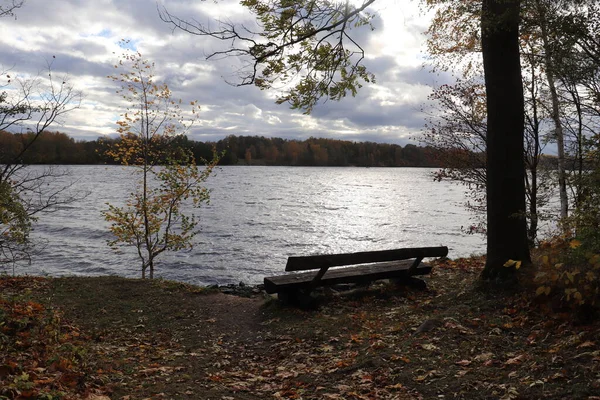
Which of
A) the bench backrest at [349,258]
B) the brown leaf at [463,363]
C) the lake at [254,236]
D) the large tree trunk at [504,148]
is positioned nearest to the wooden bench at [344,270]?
the bench backrest at [349,258]

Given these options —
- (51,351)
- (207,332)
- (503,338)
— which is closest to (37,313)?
(51,351)

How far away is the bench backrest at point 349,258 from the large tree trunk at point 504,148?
1.85 m

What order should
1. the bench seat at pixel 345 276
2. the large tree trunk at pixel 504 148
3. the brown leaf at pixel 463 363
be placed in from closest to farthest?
1. the brown leaf at pixel 463 363
2. the large tree trunk at pixel 504 148
3. the bench seat at pixel 345 276

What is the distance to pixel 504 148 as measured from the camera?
783 cm

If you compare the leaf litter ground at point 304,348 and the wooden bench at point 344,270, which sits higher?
the wooden bench at point 344,270

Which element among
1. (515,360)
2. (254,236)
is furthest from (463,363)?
(254,236)

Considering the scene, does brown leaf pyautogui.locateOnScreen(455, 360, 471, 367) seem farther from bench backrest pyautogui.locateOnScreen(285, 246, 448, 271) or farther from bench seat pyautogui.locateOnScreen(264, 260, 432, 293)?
bench seat pyautogui.locateOnScreen(264, 260, 432, 293)

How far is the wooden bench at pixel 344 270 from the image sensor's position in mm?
8430

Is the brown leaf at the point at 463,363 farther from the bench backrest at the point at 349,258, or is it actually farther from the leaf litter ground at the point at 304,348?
the bench backrest at the point at 349,258

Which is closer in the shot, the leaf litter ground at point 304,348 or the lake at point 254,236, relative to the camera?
the leaf litter ground at point 304,348

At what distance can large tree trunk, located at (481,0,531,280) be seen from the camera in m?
7.76

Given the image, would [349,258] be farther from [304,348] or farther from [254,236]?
[254,236]

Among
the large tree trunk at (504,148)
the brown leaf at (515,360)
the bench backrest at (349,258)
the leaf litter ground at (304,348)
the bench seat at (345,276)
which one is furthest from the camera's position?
the bench seat at (345,276)

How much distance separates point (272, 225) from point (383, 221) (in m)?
9.10
